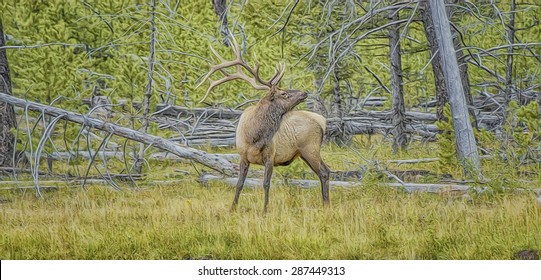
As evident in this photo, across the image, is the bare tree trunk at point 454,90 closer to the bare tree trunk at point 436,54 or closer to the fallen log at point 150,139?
the bare tree trunk at point 436,54

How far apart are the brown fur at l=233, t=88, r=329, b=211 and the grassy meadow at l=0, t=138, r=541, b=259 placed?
522mm

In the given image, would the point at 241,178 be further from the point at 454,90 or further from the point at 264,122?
the point at 454,90

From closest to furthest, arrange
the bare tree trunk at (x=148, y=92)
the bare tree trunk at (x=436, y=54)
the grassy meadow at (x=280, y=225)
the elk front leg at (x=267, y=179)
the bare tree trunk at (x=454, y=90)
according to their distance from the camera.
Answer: the grassy meadow at (x=280, y=225) → the elk front leg at (x=267, y=179) → the bare tree trunk at (x=454, y=90) → the bare tree trunk at (x=436, y=54) → the bare tree trunk at (x=148, y=92)

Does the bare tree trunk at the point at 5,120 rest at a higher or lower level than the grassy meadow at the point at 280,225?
higher

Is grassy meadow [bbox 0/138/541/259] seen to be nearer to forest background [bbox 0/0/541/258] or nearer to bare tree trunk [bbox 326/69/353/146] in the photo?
forest background [bbox 0/0/541/258]

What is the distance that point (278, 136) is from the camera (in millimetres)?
10836

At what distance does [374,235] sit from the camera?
9.76 m

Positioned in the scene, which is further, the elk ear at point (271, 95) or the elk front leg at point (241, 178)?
the elk ear at point (271, 95)

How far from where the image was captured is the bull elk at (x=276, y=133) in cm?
1076

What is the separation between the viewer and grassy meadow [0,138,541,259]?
31.1 ft

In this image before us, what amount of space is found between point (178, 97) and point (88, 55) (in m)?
1.55

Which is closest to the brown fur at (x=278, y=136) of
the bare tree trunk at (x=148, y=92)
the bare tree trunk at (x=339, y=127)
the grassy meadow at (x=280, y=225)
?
the grassy meadow at (x=280, y=225)

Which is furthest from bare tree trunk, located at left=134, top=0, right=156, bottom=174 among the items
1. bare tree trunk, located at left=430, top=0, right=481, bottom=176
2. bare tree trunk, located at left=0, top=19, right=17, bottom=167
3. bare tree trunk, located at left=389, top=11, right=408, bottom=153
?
bare tree trunk, located at left=430, top=0, right=481, bottom=176

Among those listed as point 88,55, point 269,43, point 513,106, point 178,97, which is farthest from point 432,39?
point 88,55
